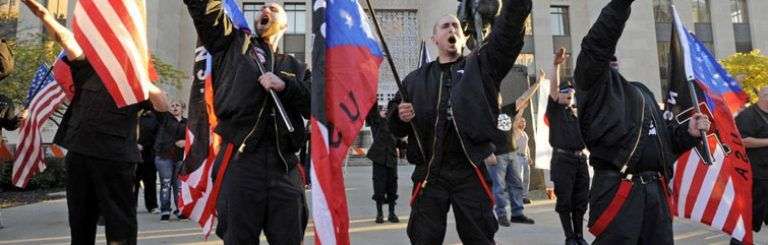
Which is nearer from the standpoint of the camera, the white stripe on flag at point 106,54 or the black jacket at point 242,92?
the black jacket at point 242,92

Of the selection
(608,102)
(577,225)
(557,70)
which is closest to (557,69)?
(557,70)

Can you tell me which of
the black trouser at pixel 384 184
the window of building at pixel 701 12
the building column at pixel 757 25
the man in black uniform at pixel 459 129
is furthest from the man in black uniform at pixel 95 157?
the building column at pixel 757 25

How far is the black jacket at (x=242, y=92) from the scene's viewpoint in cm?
327

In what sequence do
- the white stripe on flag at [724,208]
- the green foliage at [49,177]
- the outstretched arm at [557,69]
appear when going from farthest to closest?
the green foliage at [49,177] → the white stripe on flag at [724,208] → the outstretched arm at [557,69]

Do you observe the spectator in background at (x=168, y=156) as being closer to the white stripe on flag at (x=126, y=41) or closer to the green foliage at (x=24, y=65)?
the white stripe on flag at (x=126, y=41)

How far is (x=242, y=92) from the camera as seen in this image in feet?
10.8

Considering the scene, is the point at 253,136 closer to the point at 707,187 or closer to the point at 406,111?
the point at 406,111

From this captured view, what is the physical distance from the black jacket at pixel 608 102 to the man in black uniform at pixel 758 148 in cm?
330

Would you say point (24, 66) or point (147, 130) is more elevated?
point (24, 66)

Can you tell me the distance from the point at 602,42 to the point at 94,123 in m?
3.40

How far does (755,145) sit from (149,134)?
8344 mm

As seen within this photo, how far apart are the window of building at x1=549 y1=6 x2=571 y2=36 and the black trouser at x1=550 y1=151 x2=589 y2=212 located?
37805mm

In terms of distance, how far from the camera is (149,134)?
30.1 feet

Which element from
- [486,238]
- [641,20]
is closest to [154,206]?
[486,238]
